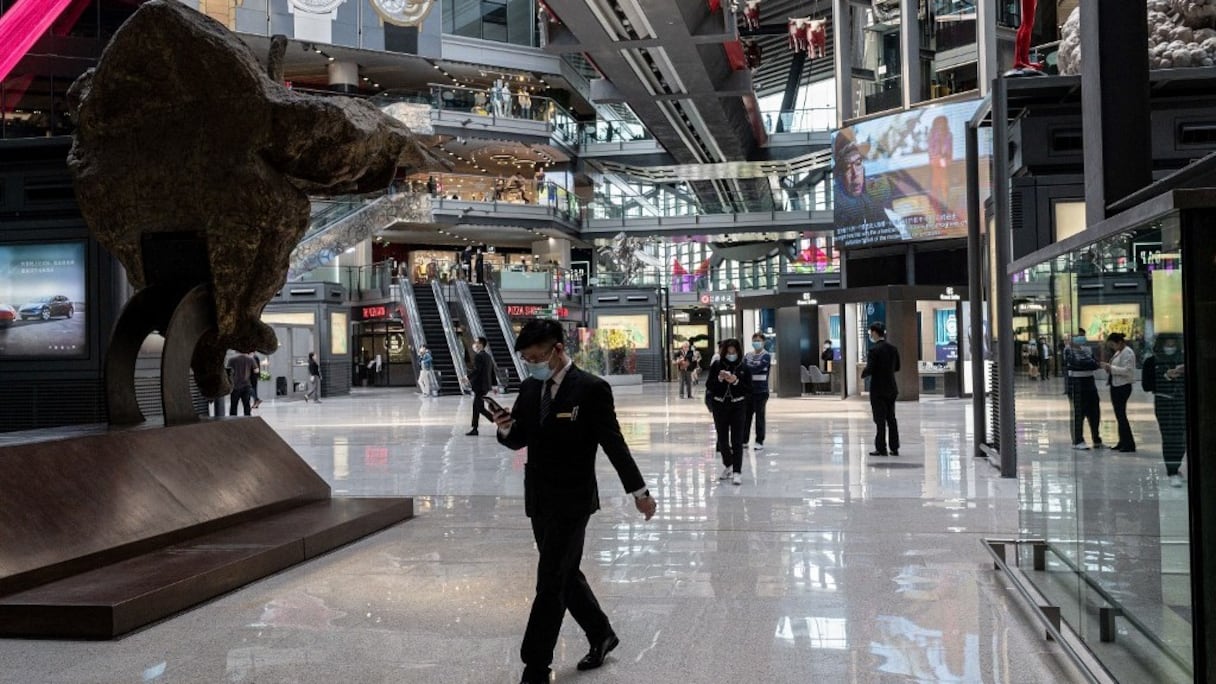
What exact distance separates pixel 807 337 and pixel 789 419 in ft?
31.6

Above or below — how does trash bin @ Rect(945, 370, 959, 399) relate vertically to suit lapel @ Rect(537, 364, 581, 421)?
below

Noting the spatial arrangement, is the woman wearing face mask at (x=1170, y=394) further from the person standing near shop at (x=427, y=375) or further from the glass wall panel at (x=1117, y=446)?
the person standing near shop at (x=427, y=375)

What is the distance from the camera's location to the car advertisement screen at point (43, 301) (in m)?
12.0

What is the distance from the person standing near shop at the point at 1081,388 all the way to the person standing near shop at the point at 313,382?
1027 inches

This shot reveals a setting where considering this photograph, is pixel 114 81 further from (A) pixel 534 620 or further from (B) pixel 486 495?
(A) pixel 534 620

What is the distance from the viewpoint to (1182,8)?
10.0 m

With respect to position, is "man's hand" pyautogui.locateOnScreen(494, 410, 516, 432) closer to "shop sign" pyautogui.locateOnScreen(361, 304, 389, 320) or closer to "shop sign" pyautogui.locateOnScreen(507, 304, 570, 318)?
"shop sign" pyautogui.locateOnScreen(507, 304, 570, 318)

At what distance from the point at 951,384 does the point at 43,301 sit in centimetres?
2046

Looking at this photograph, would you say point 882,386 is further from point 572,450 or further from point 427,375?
point 427,375

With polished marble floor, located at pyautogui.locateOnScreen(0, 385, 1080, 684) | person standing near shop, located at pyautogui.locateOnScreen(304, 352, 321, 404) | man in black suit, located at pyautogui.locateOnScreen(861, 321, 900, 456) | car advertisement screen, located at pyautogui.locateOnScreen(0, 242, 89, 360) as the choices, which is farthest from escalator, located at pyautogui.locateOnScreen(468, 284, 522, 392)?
polished marble floor, located at pyautogui.locateOnScreen(0, 385, 1080, 684)

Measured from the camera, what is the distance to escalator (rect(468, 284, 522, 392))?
103 ft

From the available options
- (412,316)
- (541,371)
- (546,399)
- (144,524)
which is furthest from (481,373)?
(412,316)

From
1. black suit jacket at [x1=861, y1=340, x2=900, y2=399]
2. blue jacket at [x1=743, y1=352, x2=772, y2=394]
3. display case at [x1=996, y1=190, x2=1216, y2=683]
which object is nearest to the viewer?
display case at [x1=996, y1=190, x2=1216, y2=683]

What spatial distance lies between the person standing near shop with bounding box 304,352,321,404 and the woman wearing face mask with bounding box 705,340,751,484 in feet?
66.3
